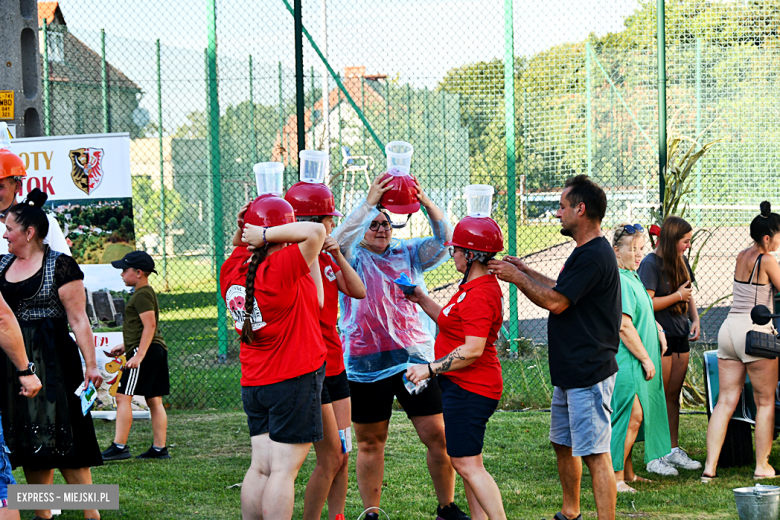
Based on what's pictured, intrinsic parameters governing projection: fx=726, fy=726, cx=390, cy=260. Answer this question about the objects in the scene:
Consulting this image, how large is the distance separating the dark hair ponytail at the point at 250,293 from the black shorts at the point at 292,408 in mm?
267

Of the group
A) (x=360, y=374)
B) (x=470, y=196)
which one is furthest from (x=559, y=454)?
(x=470, y=196)

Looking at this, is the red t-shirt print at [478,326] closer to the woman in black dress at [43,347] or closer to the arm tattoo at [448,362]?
the arm tattoo at [448,362]

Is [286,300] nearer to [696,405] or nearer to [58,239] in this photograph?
[58,239]

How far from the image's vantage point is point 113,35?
9.34 meters

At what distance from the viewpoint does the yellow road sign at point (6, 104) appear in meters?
5.54

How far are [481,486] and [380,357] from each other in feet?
3.39

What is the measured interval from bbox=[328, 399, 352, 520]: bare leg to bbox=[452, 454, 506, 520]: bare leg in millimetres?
668

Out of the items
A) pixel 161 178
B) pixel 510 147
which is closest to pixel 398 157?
pixel 510 147

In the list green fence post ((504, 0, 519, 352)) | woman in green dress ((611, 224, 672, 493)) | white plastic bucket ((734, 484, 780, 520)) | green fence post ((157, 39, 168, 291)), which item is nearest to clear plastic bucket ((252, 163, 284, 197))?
woman in green dress ((611, 224, 672, 493))

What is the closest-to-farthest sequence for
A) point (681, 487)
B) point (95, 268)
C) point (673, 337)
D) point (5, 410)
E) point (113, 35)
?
point (5, 410) → point (681, 487) → point (673, 337) → point (95, 268) → point (113, 35)

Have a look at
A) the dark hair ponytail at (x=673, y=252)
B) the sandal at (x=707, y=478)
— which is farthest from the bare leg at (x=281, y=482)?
the dark hair ponytail at (x=673, y=252)

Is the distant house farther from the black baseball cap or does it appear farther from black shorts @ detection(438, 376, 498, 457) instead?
black shorts @ detection(438, 376, 498, 457)

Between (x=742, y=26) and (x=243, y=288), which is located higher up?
→ (x=742, y=26)

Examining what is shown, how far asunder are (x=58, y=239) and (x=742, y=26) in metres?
7.76
